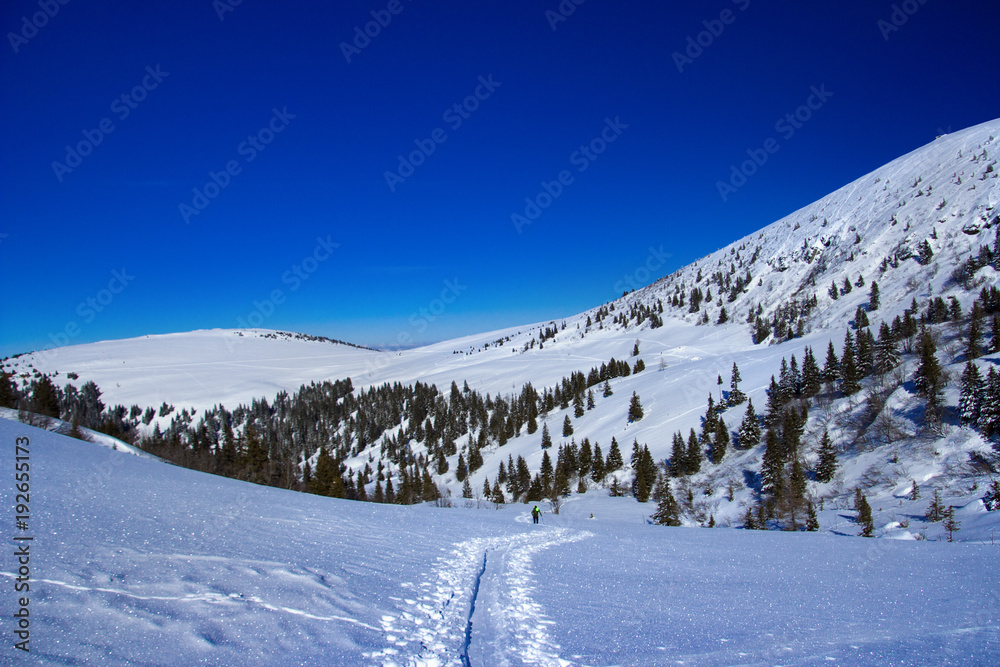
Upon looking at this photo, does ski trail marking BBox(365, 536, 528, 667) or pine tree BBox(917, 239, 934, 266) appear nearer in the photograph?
ski trail marking BBox(365, 536, 528, 667)

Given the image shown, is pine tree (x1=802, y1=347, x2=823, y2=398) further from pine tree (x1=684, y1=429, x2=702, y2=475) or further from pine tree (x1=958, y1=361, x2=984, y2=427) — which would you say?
pine tree (x1=958, y1=361, x2=984, y2=427)

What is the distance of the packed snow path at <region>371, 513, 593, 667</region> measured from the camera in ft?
16.7

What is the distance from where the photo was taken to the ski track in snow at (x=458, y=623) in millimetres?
5051

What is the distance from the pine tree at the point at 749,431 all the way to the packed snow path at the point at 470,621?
50.5 metres

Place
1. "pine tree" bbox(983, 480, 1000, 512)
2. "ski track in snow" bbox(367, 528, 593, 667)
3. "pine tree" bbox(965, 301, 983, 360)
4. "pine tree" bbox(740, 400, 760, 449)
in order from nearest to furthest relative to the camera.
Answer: "ski track in snow" bbox(367, 528, 593, 667)
"pine tree" bbox(983, 480, 1000, 512)
"pine tree" bbox(965, 301, 983, 360)
"pine tree" bbox(740, 400, 760, 449)

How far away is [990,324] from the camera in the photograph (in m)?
53.3

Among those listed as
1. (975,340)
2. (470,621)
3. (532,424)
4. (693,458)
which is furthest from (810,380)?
(470,621)

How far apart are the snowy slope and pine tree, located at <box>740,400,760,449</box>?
42878 millimetres

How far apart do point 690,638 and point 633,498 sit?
158 feet

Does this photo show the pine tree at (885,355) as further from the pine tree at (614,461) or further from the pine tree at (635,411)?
the pine tree at (614,461)

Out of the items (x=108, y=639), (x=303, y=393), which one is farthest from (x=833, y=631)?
(x=303, y=393)

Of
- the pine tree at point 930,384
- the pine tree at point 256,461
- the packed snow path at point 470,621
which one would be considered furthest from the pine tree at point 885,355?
the pine tree at point 256,461

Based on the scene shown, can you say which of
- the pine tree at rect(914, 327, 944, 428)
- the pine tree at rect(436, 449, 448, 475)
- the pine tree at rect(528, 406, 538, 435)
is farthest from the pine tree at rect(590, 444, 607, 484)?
the pine tree at rect(436, 449, 448, 475)

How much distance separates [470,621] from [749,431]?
→ 54.5 m
